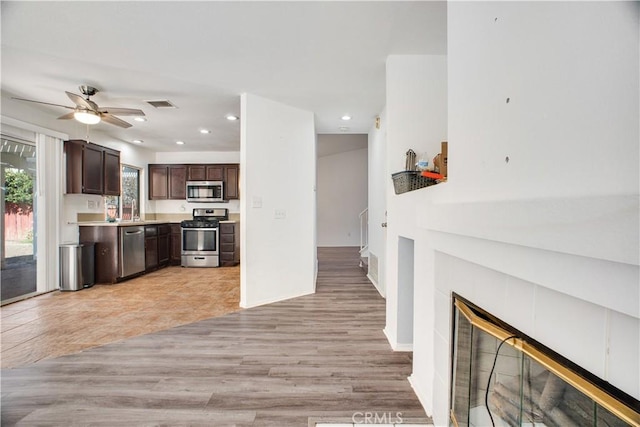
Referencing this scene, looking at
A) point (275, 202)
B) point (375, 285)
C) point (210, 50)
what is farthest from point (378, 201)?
point (210, 50)

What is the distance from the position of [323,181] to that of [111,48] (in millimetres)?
6898

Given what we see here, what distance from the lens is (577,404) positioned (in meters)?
0.65

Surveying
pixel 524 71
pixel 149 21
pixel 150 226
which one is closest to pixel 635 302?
pixel 524 71

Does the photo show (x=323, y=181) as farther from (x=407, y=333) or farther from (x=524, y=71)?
(x=524, y=71)

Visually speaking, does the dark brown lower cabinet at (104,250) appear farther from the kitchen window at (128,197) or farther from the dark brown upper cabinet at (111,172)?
the kitchen window at (128,197)

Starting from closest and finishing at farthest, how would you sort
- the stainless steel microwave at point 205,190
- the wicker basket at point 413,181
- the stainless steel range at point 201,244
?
1. the wicker basket at point 413,181
2. the stainless steel range at point 201,244
3. the stainless steel microwave at point 205,190

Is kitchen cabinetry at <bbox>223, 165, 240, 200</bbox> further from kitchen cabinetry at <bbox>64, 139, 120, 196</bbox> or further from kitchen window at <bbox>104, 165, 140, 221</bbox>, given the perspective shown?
kitchen cabinetry at <bbox>64, 139, 120, 196</bbox>

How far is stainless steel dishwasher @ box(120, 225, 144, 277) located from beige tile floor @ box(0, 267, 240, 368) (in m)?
0.22

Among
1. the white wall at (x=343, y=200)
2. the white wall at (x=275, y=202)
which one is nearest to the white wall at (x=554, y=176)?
the white wall at (x=275, y=202)

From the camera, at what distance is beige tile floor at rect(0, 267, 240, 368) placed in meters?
2.38

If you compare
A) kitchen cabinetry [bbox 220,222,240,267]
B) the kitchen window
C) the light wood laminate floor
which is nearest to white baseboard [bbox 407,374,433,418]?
the light wood laminate floor

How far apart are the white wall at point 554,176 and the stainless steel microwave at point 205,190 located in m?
5.64

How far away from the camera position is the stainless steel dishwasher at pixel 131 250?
4.52m

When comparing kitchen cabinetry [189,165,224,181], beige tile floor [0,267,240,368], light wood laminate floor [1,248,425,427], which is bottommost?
beige tile floor [0,267,240,368]
